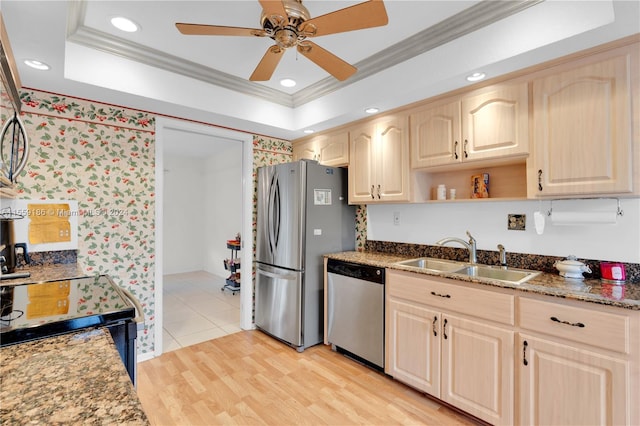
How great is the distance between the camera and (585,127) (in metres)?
1.75

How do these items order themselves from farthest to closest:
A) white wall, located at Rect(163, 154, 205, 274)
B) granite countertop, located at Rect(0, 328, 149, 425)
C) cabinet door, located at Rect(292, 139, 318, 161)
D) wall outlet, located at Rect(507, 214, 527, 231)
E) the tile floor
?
white wall, located at Rect(163, 154, 205, 274) → cabinet door, located at Rect(292, 139, 318, 161) → the tile floor → wall outlet, located at Rect(507, 214, 527, 231) → granite countertop, located at Rect(0, 328, 149, 425)

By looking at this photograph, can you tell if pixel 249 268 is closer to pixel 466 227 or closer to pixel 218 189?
pixel 466 227

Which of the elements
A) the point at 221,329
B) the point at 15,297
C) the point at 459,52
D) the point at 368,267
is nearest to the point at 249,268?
the point at 221,329

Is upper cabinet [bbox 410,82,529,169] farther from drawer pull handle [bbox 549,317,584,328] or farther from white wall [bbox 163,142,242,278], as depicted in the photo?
white wall [bbox 163,142,242,278]

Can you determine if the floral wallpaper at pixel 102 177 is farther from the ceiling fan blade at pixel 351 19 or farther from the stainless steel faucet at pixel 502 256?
the stainless steel faucet at pixel 502 256

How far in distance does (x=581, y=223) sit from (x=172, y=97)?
3062mm

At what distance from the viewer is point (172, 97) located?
8.48ft

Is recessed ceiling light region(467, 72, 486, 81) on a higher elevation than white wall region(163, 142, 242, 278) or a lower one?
higher

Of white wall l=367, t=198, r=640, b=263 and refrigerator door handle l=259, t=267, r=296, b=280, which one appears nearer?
white wall l=367, t=198, r=640, b=263

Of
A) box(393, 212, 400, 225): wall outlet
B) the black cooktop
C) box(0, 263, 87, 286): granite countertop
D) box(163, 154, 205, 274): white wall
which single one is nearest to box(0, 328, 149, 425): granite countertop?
the black cooktop

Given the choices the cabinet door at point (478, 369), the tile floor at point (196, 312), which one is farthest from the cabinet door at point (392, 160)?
the tile floor at point (196, 312)

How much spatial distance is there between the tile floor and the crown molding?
8.35 feet

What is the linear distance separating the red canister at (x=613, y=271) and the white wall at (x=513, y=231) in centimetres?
10

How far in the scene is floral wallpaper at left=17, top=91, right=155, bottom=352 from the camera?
231cm
